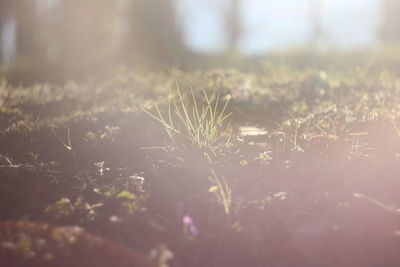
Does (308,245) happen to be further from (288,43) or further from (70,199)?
(288,43)

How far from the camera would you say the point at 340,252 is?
1944 millimetres

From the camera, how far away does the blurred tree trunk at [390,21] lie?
1269 cm

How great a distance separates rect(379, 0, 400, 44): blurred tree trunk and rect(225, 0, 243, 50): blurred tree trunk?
6099mm

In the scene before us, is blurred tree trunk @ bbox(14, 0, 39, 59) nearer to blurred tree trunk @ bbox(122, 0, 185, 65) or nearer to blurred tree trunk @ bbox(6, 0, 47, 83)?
blurred tree trunk @ bbox(6, 0, 47, 83)

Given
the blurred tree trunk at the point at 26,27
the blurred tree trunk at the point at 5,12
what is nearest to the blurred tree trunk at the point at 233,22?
the blurred tree trunk at the point at 26,27

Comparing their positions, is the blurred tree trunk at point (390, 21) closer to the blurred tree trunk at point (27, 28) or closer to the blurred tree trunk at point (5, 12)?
the blurred tree trunk at point (27, 28)

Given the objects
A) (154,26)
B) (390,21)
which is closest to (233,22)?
(390,21)

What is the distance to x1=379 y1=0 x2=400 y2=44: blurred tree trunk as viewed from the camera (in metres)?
12.7

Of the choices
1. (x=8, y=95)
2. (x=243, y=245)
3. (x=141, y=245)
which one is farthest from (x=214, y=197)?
(x=8, y=95)

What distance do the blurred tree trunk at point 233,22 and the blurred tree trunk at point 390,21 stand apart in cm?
610

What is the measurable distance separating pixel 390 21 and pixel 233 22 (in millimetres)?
7105

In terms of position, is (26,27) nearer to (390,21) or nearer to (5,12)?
(5,12)

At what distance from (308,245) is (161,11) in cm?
931

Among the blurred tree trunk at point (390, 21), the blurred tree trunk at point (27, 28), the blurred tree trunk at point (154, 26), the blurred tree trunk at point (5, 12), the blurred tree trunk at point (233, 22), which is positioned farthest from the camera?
the blurred tree trunk at point (233, 22)
